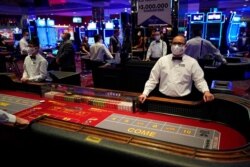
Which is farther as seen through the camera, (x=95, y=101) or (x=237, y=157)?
(x=95, y=101)

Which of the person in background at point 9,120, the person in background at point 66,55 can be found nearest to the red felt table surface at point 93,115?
the person in background at point 9,120

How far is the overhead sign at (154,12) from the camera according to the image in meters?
4.07

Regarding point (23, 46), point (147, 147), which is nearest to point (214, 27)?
point (23, 46)

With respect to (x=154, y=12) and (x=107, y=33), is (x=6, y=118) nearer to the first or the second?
(x=154, y=12)

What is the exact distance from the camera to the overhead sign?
407 cm

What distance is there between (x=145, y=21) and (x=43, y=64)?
1998mm

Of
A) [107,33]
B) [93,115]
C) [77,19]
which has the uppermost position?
[77,19]

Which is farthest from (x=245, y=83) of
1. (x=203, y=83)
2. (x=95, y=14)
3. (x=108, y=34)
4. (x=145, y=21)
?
(x=95, y=14)

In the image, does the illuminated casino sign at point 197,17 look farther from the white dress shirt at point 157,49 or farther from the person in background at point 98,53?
the person in background at point 98,53

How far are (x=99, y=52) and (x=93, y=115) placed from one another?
4.43 metres

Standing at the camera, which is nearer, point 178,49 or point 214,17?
point 178,49

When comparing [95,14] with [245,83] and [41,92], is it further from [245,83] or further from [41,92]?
[41,92]

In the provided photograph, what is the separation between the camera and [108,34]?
11992 mm

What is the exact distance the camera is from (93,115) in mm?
2064
